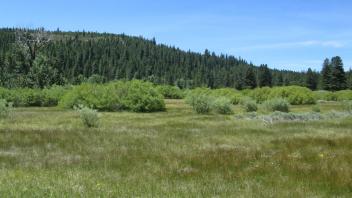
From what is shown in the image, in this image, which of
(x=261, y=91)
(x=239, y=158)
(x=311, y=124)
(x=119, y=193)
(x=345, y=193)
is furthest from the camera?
(x=261, y=91)

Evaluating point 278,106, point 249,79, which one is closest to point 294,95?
point 278,106

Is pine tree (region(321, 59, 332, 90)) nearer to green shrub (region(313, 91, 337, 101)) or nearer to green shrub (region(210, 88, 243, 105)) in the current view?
green shrub (region(313, 91, 337, 101))

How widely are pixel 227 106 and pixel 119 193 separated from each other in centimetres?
4429

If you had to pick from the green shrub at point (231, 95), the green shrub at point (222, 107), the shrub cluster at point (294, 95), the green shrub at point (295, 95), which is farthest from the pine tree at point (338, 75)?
the green shrub at point (222, 107)

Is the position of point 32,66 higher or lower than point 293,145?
higher

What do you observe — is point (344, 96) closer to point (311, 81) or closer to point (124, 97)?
point (311, 81)

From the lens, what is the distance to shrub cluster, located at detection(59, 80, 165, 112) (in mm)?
58062

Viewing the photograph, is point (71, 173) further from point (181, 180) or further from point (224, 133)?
point (224, 133)

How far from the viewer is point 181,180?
484 inches

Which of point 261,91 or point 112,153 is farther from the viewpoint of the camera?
point 261,91

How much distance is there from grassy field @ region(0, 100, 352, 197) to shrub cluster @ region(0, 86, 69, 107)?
1831 inches

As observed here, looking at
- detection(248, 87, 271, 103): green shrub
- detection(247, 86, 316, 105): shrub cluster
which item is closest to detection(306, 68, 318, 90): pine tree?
detection(248, 87, 271, 103): green shrub

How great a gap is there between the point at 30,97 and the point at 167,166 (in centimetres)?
5948

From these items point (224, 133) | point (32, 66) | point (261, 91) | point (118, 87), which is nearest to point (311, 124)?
point (224, 133)
